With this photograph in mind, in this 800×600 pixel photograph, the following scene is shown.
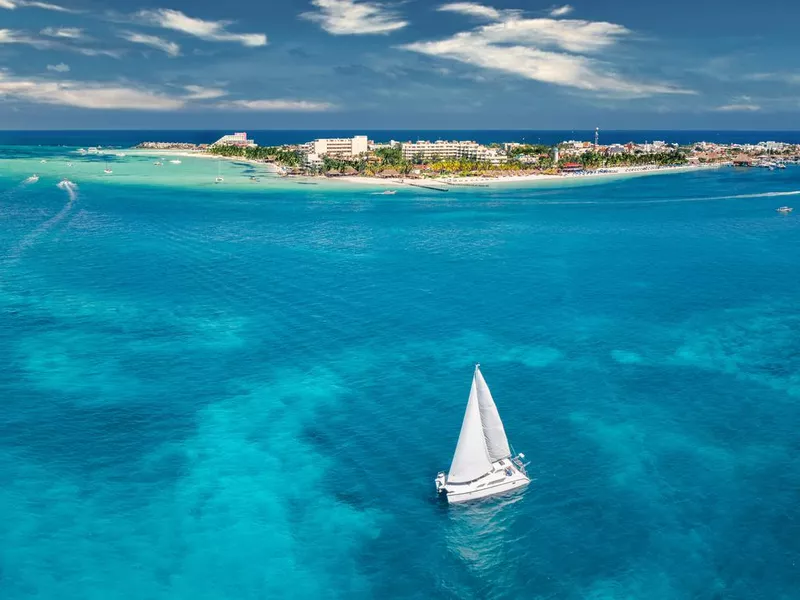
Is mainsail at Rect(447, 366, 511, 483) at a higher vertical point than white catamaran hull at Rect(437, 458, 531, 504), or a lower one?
higher

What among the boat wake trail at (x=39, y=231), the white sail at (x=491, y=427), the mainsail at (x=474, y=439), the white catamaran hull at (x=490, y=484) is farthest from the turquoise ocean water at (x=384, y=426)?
the white sail at (x=491, y=427)

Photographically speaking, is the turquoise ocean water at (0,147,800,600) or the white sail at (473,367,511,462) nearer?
the turquoise ocean water at (0,147,800,600)

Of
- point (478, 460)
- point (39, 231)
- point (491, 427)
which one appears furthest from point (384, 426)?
point (39, 231)

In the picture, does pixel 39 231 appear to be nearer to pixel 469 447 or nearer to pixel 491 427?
pixel 491 427

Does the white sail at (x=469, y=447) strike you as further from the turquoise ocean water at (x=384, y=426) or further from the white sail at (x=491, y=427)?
the turquoise ocean water at (x=384, y=426)

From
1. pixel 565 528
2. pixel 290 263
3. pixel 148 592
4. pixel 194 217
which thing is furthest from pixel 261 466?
pixel 194 217

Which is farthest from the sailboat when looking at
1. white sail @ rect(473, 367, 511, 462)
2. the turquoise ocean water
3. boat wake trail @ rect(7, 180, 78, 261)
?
boat wake trail @ rect(7, 180, 78, 261)

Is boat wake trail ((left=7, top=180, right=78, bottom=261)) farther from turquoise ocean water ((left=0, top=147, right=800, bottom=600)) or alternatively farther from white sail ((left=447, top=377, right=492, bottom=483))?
white sail ((left=447, top=377, right=492, bottom=483))
